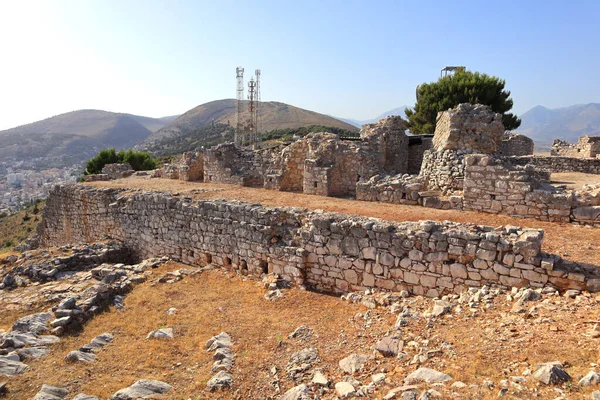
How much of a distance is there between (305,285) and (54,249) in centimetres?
889

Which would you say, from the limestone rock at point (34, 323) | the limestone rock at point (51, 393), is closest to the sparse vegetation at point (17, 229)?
the limestone rock at point (34, 323)

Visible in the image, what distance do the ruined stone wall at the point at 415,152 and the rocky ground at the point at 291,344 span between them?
41.0 feet

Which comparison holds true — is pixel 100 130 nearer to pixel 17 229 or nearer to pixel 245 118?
pixel 245 118

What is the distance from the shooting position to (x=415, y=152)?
18828mm

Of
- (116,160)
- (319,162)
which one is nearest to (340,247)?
(319,162)

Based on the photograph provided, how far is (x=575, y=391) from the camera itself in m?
3.41

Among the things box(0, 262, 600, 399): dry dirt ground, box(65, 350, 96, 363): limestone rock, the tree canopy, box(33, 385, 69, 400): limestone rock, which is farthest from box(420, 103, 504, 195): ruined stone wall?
the tree canopy

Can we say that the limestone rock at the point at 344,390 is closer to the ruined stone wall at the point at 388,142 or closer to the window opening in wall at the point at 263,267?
the window opening in wall at the point at 263,267

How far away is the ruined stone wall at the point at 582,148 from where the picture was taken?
22.6m

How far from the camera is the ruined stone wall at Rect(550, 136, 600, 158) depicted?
22.6 m

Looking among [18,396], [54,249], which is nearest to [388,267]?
[18,396]

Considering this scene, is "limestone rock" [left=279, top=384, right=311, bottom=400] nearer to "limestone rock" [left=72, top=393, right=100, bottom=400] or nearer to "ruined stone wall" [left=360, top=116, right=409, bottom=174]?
"limestone rock" [left=72, top=393, right=100, bottom=400]

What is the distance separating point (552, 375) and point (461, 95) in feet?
93.6

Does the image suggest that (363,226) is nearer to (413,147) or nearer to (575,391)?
(575,391)
